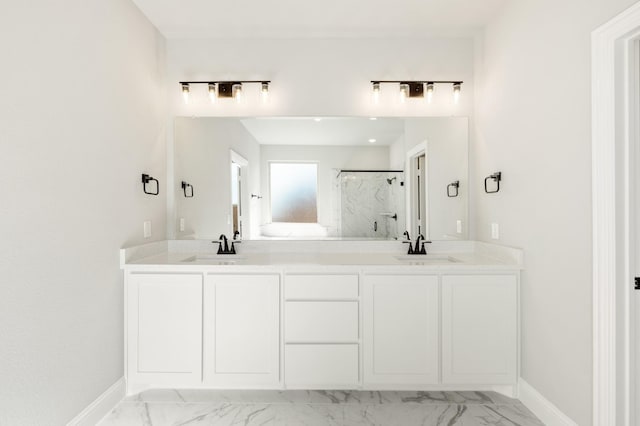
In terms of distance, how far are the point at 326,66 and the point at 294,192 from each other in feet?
3.40

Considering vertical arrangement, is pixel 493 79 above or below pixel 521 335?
above

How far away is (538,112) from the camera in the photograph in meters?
2.02

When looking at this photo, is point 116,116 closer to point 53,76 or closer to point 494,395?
point 53,76

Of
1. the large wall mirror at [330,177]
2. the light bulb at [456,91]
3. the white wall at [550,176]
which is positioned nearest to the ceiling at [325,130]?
the large wall mirror at [330,177]

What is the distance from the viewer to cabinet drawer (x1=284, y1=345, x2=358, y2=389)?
7.25 ft

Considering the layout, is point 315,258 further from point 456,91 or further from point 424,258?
point 456,91

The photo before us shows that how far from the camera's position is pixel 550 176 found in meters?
1.92

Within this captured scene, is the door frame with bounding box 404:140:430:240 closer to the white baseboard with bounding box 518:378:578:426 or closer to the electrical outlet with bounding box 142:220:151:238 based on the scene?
the white baseboard with bounding box 518:378:578:426

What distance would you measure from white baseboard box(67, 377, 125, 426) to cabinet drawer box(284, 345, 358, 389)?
104cm

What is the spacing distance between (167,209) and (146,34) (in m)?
1.30

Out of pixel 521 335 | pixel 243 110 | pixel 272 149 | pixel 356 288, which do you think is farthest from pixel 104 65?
pixel 521 335

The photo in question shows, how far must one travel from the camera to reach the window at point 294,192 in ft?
9.53

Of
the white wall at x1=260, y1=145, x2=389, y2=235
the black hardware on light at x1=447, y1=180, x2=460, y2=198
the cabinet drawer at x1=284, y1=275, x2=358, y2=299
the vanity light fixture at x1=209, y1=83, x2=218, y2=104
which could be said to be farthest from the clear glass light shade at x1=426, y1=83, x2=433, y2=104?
the vanity light fixture at x1=209, y1=83, x2=218, y2=104

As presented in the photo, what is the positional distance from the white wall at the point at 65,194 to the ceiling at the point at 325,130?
88 cm
